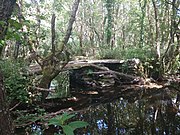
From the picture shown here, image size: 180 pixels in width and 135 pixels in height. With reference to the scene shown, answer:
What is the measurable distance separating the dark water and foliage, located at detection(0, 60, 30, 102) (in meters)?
1.08

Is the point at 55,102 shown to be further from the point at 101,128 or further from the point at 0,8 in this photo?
the point at 0,8

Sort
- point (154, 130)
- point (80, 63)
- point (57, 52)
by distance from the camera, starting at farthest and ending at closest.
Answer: point (80, 63)
point (57, 52)
point (154, 130)

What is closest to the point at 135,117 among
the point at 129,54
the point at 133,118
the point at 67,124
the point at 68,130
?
the point at 133,118

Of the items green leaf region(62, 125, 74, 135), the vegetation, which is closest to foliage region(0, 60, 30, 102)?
the vegetation

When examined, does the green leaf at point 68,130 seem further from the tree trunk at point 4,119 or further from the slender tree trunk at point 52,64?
the slender tree trunk at point 52,64

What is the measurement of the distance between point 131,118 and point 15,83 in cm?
343

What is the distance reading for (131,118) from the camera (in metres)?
7.13

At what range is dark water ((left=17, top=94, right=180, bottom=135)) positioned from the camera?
5.89 metres

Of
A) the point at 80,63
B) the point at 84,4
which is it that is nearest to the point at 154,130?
the point at 80,63

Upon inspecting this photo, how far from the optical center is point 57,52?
8945mm

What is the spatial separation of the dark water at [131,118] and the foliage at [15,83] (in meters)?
1.08

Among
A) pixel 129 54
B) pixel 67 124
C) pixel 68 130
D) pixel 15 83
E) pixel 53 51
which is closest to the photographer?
pixel 68 130

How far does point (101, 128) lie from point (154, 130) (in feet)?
4.22

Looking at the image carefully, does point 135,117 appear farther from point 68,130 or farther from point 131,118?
point 68,130
